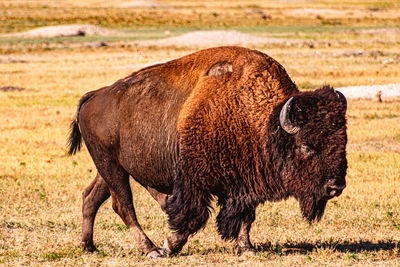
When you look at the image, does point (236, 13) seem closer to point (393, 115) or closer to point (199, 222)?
point (393, 115)

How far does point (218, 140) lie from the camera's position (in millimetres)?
7844

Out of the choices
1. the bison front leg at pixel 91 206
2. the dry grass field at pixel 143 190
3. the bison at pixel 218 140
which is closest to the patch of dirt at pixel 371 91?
the dry grass field at pixel 143 190

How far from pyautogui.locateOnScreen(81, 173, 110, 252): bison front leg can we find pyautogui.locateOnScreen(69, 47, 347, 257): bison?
0.03 meters

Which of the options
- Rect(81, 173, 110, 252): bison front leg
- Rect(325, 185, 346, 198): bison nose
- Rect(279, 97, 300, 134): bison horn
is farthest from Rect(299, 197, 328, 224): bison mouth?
Rect(81, 173, 110, 252): bison front leg

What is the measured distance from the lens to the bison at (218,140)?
7477 mm

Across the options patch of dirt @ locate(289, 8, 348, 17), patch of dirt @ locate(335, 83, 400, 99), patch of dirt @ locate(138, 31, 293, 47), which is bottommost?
patch of dirt @ locate(289, 8, 348, 17)

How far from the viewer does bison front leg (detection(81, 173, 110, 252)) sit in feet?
28.9

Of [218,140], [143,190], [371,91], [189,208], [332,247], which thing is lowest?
[371,91]

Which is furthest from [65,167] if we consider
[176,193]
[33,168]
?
[176,193]

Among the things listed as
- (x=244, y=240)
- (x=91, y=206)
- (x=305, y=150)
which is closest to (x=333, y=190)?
(x=305, y=150)

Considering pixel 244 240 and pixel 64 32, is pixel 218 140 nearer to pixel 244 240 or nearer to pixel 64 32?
pixel 244 240

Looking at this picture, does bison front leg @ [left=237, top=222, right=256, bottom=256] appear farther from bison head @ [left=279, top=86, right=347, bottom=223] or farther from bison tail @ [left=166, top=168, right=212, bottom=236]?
bison head @ [left=279, top=86, right=347, bottom=223]

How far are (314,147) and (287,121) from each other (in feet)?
1.28

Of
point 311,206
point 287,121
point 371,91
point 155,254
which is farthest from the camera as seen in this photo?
point 371,91
